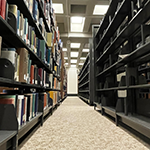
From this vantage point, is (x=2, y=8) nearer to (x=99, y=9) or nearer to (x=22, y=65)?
(x=22, y=65)

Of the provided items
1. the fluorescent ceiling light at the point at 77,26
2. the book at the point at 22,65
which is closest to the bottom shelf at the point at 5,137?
the book at the point at 22,65

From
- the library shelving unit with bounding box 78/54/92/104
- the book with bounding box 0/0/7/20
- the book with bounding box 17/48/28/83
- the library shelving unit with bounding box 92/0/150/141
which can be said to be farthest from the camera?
A: the library shelving unit with bounding box 78/54/92/104

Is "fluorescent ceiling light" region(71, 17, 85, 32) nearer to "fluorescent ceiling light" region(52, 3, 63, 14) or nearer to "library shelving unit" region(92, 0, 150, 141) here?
"fluorescent ceiling light" region(52, 3, 63, 14)

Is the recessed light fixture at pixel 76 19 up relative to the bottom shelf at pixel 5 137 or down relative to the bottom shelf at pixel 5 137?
up

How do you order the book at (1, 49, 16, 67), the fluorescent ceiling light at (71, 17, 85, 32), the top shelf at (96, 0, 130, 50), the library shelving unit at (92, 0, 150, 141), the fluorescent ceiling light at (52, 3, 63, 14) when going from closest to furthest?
the book at (1, 49, 16, 67)
the library shelving unit at (92, 0, 150, 141)
the top shelf at (96, 0, 130, 50)
the fluorescent ceiling light at (52, 3, 63, 14)
the fluorescent ceiling light at (71, 17, 85, 32)

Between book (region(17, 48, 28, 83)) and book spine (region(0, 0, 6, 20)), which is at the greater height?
book spine (region(0, 0, 6, 20))

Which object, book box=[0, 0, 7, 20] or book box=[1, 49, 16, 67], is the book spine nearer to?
book box=[0, 0, 7, 20]

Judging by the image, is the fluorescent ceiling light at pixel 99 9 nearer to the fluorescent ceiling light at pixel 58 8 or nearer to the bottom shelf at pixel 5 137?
the fluorescent ceiling light at pixel 58 8

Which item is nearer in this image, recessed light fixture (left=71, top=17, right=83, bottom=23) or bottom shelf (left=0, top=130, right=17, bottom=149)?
bottom shelf (left=0, top=130, right=17, bottom=149)

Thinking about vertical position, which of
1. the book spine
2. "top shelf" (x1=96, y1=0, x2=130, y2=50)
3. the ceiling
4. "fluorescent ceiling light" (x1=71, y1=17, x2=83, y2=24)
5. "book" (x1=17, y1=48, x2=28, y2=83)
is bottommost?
"book" (x1=17, y1=48, x2=28, y2=83)

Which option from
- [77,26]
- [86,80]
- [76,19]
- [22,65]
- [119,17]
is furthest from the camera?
[86,80]

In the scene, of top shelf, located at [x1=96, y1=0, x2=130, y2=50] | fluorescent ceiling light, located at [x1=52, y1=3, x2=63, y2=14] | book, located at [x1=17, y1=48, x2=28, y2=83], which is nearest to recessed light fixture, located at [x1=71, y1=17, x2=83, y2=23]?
fluorescent ceiling light, located at [x1=52, y1=3, x2=63, y2=14]

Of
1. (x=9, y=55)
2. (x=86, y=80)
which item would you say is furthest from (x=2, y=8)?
(x=86, y=80)

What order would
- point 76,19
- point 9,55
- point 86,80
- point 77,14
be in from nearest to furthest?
point 9,55 < point 77,14 < point 76,19 < point 86,80
